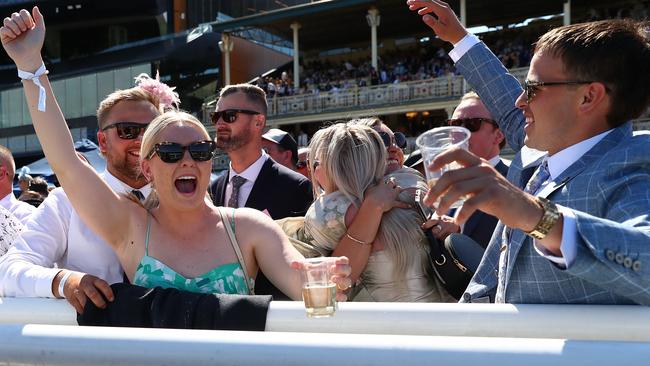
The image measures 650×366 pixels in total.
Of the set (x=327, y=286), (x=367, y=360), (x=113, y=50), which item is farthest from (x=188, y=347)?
(x=113, y=50)

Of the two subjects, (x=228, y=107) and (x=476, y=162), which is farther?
(x=228, y=107)

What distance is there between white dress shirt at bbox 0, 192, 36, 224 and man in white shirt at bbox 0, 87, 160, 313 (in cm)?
236

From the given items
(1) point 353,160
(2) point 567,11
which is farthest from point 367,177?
(2) point 567,11

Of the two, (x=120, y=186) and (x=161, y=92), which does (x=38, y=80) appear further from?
(x=161, y=92)

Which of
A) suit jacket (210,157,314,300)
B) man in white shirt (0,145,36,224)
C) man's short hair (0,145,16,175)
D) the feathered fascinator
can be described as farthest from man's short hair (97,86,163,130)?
man's short hair (0,145,16,175)

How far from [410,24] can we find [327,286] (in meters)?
27.1

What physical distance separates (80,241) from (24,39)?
0.72 metres

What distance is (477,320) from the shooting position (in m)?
1.53

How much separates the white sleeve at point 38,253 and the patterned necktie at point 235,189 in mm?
1735

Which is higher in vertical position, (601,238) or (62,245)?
(601,238)

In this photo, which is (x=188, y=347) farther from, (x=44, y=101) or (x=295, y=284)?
(x=44, y=101)

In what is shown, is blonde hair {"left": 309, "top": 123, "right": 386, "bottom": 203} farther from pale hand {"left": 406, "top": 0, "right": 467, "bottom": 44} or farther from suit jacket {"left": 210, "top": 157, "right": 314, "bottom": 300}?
suit jacket {"left": 210, "top": 157, "right": 314, "bottom": 300}

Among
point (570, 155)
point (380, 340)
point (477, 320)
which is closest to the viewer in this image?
point (380, 340)

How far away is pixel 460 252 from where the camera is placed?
2.43 metres
